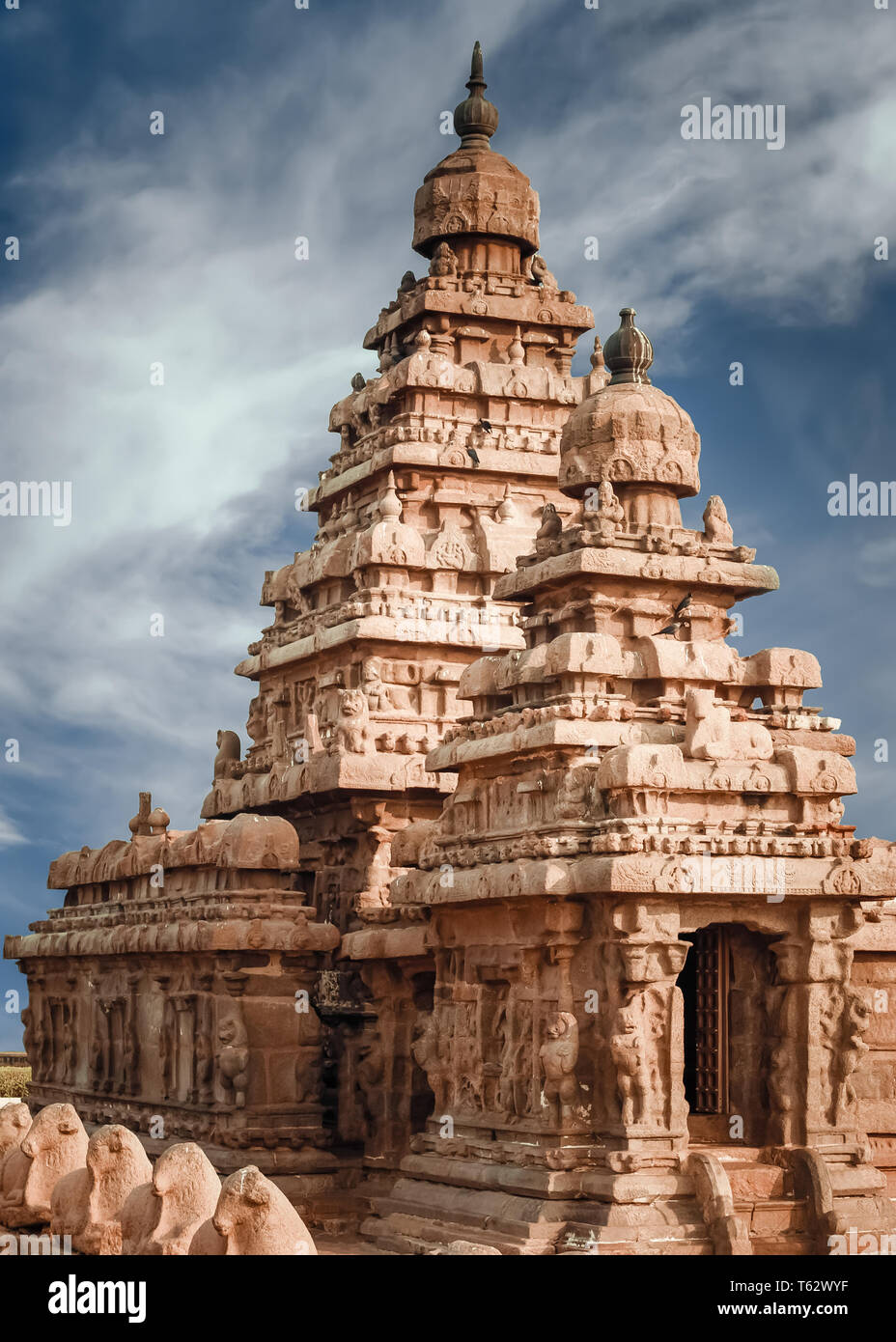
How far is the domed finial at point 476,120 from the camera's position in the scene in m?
41.0

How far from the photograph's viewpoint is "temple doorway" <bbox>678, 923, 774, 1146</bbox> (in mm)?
27812

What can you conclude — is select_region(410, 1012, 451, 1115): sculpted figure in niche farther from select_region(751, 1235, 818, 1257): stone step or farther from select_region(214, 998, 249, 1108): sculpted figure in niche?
select_region(751, 1235, 818, 1257): stone step

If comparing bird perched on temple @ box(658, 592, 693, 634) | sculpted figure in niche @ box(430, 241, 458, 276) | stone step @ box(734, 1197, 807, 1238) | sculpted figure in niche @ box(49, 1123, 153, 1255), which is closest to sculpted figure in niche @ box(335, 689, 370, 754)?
bird perched on temple @ box(658, 592, 693, 634)

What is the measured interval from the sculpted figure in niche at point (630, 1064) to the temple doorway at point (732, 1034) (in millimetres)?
2309

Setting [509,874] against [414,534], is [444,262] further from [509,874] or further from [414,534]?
[509,874]

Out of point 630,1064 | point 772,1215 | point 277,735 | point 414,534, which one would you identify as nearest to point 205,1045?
point 277,735

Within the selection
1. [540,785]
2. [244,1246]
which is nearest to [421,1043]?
[540,785]

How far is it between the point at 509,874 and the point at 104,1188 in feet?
20.6

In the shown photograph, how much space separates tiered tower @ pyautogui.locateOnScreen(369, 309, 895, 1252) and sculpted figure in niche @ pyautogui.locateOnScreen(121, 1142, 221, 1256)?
5092mm

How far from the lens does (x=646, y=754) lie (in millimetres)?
26562

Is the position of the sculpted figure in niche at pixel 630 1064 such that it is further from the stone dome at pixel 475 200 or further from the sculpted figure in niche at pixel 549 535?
the stone dome at pixel 475 200

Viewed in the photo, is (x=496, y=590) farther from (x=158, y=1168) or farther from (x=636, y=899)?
(x=158, y=1168)

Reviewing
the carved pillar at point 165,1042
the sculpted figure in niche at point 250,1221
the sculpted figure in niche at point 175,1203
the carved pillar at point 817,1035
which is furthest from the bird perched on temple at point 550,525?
the sculpted figure in niche at point 250,1221
